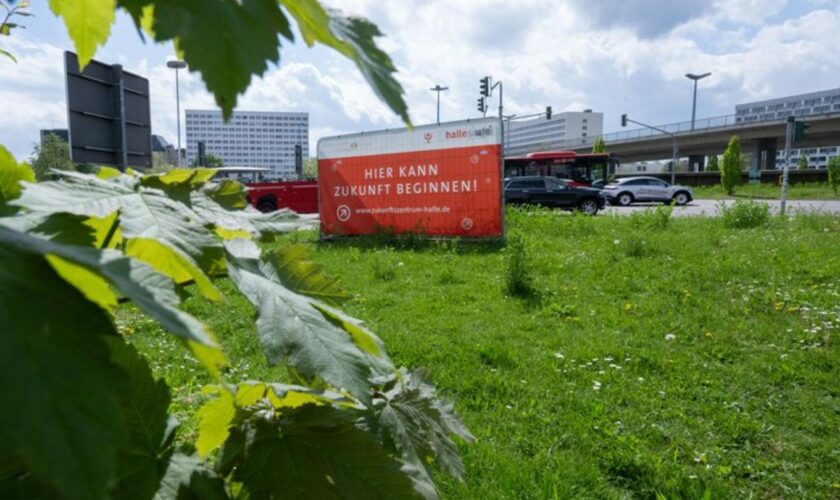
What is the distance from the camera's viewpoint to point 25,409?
0.38 meters

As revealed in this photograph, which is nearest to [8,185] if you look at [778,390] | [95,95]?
[778,390]

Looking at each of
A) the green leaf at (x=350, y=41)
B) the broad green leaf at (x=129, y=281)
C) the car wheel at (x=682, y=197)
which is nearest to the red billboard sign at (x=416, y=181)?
the green leaf at (x=350, y=41)

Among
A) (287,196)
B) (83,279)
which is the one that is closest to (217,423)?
(83,279)

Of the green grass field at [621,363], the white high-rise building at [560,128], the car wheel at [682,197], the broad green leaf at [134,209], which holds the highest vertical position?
the white high-rise building at [560,128]

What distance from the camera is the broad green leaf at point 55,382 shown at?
0.37 meters

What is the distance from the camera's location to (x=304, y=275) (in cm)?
98

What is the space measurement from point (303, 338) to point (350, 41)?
0.37 metres

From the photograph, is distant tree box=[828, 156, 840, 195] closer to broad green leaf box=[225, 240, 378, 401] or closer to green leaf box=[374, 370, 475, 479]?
green leaf box=[374, 370, 475, 479]

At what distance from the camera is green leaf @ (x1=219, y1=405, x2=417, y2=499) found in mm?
809

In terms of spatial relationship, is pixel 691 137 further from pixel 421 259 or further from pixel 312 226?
pixel 312 226

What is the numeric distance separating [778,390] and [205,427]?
4.28m

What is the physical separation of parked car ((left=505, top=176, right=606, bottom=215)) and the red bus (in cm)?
574

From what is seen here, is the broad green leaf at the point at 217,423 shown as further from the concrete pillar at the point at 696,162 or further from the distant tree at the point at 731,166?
the concrete pillar at the point at 696,162

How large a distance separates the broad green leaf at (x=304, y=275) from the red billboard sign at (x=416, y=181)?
10583 mm
